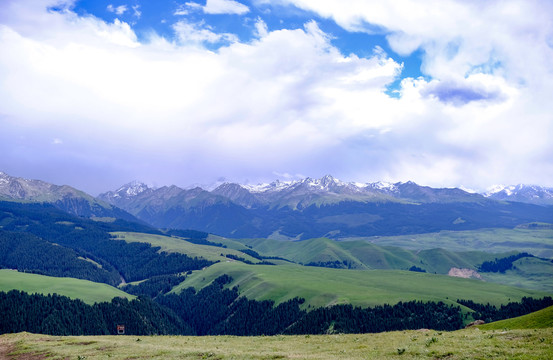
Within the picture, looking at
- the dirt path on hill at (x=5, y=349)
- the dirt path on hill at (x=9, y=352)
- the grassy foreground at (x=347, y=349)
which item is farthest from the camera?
the dirt path on hill at (x=5, y=349)

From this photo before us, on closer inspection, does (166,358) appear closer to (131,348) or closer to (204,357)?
(204,357)

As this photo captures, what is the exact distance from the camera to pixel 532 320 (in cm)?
6588

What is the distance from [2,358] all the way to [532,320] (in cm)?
9097

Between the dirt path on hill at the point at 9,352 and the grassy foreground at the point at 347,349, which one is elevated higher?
the grassy foreground at the point at 347,349

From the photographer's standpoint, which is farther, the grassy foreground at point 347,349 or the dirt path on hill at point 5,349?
the dirt path on hill at point 5,349

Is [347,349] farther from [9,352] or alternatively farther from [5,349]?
[5,349]

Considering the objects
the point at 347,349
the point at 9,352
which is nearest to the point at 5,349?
the point at 9,352

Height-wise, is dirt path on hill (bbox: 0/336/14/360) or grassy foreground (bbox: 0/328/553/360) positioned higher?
grassy foreground (bbox: 0/328/553/360)

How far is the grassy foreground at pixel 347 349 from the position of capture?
39.8m

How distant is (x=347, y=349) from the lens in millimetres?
52750

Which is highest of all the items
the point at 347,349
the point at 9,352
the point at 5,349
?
the point at 347,349

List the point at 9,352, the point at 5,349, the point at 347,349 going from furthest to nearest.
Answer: the point at 5,349
the point at 9,352
the point at 347,349

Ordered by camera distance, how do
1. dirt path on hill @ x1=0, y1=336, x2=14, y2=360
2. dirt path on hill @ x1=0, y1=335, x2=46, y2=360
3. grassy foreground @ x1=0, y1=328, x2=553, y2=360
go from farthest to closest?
dirt path on hill @ x1=0, y1=336, x2=14, y2=360 → dirt path on hill @ x1=0, y1=335, x2=46, y2=360 → grassy foreground @ x1=0, y1=328, x2=553, y2=360

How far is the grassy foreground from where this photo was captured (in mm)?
39809
